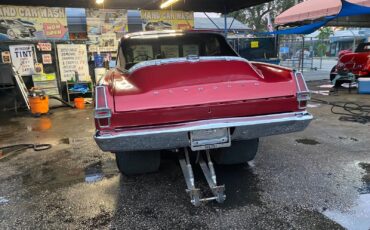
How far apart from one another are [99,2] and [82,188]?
8484 mm

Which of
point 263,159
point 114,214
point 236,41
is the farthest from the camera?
point 236,41

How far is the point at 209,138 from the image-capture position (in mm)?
2885

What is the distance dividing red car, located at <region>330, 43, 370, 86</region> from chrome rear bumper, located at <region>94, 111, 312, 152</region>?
8.42m

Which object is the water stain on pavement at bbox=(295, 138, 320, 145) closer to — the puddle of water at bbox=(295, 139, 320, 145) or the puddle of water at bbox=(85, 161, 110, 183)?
the puddle of water at bbox=(295, 139, 320, 145)

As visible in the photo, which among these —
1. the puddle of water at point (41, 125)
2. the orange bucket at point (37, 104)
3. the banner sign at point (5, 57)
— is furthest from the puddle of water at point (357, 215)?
the banner sign at point (5, 57)

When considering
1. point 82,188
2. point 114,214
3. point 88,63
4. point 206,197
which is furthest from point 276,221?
point 88,63

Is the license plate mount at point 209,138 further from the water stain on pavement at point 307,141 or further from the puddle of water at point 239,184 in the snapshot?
the water stain on pavement at point 307,141

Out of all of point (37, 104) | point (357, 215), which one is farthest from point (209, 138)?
point (37, 104)

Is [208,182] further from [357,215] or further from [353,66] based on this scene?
[353,66]

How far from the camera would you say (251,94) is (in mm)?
2932

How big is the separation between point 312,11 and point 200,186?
1484cm

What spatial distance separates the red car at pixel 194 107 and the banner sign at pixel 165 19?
9182 millimetres

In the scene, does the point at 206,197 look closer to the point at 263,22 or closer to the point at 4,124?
the point at 4,124

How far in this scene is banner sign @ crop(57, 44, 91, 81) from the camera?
9.71 m
